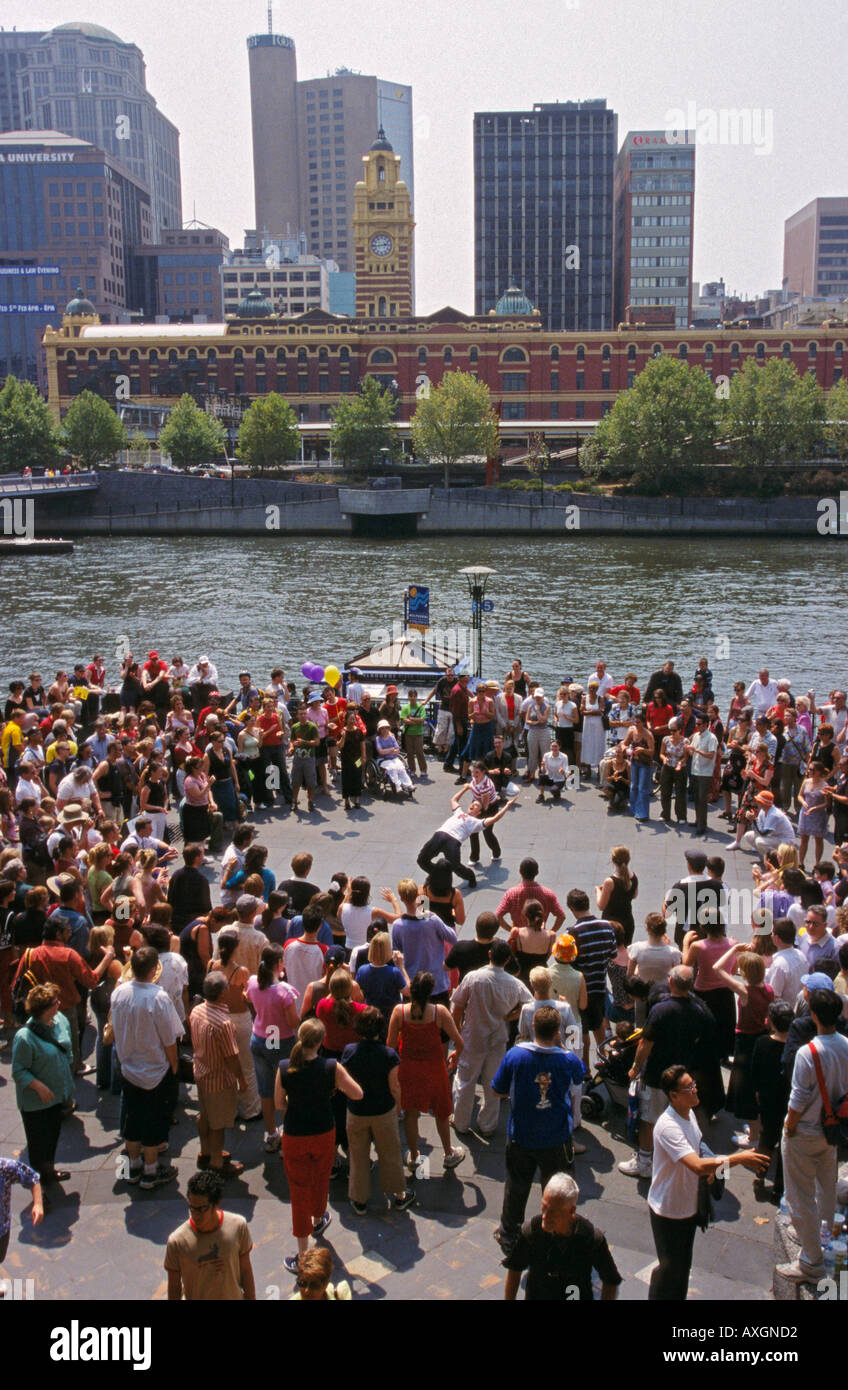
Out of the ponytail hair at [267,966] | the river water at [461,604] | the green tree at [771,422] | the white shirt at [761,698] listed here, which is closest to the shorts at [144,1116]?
the ponytail hair at [267,966]

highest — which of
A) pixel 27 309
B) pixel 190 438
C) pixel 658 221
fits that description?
pixel 658 221

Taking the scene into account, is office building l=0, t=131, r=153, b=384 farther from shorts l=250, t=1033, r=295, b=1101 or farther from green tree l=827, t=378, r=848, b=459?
shorts l=250, t=1033, r=295, b=1101

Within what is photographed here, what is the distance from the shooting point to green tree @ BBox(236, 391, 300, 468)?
3563 inches

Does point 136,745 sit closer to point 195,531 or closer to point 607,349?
point 195,531

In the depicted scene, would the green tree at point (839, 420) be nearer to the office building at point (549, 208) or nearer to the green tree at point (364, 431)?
the green tree at point (364, 431)

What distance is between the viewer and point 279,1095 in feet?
19.1

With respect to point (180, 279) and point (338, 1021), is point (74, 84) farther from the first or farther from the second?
point (338, 1021)

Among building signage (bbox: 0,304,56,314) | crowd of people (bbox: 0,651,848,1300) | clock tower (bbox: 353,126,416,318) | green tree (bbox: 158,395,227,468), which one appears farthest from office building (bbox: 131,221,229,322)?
crowd of people (bbox: 0,651,848,1300)

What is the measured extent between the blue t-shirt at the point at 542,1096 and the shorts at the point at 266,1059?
1574 millimetres

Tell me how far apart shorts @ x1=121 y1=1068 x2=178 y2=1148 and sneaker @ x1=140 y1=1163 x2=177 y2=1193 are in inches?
5.6

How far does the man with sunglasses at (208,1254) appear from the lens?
458 cm

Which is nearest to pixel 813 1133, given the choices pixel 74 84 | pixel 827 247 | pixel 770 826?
pixel 770 826

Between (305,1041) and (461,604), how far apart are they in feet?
134

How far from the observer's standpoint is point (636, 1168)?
6465mm
